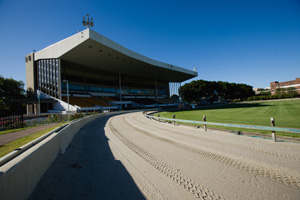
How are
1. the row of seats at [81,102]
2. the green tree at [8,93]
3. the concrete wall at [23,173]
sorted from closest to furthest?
1. the concrete wall at [23,173]
2. the row of seats at [81,102]
3. the green tree at [8,93]

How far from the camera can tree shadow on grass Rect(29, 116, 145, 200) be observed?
2.94m

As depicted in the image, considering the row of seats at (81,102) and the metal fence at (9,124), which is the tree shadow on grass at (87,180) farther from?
the row of seats at (81,102)

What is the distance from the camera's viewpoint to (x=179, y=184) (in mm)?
3195

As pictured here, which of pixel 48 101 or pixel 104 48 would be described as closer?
pixel 104 48

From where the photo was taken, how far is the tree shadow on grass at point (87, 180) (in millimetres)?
2941

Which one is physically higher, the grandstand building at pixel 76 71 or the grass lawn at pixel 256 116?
the grandstand building at pixel 76 71

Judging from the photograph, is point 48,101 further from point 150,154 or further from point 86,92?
point 150,154

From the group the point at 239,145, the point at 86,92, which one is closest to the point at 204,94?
the point at 86,92

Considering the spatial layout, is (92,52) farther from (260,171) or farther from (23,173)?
(260,171)

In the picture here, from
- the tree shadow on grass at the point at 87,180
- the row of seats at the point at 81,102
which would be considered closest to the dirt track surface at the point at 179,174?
the tree shadow on grass at the point at 87,180

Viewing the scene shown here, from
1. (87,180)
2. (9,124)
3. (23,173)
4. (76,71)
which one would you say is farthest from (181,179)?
(76,71)

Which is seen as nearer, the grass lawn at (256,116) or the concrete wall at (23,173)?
the concrete wall at (23,173)

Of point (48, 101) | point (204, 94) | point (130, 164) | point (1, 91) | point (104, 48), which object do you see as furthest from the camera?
point (204, 94)

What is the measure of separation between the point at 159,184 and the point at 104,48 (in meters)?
34.9
